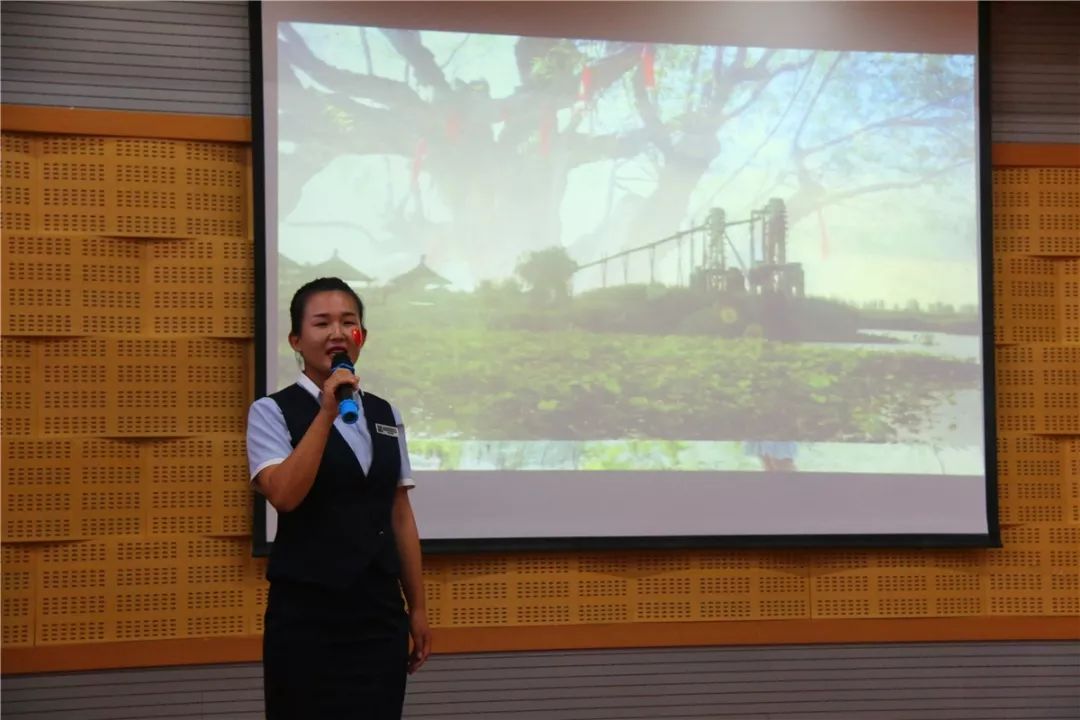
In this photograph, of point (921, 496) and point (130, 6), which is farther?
point (921, 496)

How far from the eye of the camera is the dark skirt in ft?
6.40

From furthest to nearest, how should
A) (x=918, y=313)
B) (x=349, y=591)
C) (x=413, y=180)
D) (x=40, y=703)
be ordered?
1. (x=918, y=313)
2. (x=413, y=180)
3. (x=40, y=703)
4. (x=349, y=591)

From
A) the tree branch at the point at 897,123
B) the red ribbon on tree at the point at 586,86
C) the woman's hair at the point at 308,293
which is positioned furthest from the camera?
the tree branch at the point at 897,123

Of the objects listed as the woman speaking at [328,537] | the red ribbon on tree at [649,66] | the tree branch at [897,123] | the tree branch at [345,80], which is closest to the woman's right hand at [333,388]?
the woman speaking at [328,537]

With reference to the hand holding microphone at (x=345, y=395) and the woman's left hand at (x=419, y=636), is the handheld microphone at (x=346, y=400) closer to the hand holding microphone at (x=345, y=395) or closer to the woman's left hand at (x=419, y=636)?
the hand holding microphone at (x=345, y=395)

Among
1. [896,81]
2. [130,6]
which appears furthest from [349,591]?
[896,81]

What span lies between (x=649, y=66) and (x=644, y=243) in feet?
2.10

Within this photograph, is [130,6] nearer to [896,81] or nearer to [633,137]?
[633,137]

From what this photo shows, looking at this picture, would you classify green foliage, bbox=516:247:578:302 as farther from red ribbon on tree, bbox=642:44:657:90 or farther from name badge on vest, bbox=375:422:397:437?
name badge on vest, bbox=375:422:397:437

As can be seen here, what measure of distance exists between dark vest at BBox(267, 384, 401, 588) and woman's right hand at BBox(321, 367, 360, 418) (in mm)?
126

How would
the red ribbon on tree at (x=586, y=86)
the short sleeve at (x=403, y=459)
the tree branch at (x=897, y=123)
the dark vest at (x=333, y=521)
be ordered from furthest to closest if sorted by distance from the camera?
the tree branch at (x=897, y=123), the red ribbon on tree at (x=586, y=86), the short sleeve at (x=403, y=459), the dark vest at (x=333, y=521)

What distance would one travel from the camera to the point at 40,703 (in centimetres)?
338

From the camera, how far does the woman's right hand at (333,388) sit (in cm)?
189

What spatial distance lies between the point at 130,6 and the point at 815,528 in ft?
9.83
